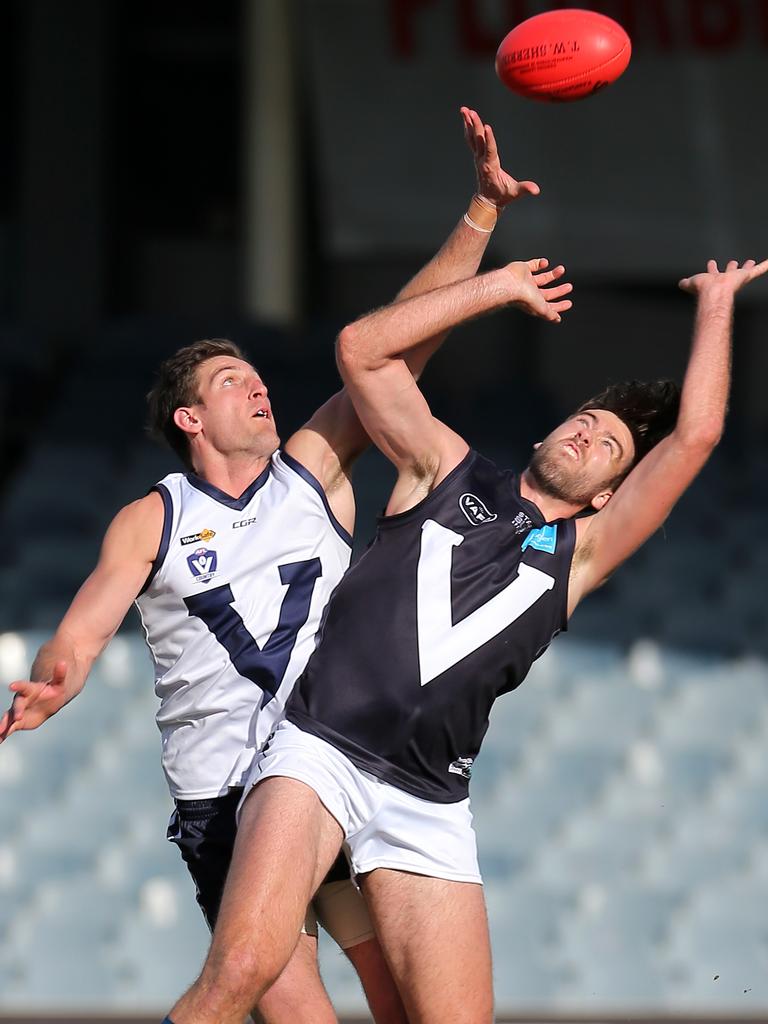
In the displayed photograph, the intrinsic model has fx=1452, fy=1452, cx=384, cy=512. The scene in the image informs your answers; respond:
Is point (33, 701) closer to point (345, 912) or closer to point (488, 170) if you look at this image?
point (345, 912)

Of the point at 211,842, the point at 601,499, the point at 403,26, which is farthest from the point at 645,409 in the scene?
the point at 403,26

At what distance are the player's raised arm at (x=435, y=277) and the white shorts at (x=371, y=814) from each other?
721 mm

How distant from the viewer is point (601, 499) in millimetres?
3693

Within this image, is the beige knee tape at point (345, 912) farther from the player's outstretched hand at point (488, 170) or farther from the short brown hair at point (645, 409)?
the player's outstretched hand at point (488, 170)

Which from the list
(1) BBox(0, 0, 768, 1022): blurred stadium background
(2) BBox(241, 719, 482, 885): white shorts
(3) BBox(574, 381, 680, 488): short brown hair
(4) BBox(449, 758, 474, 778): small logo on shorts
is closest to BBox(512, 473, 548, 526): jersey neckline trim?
(3) BBox(574, 381, 680, 488): short brown hair

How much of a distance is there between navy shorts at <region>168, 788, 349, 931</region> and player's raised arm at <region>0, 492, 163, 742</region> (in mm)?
448

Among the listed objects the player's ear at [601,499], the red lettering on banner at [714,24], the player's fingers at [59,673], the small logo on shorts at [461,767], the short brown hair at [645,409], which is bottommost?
the small logo on shorts at [461,767]

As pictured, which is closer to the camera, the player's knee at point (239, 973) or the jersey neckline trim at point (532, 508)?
the player's knee at point (239, 973)

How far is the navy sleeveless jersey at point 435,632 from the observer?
134 inches

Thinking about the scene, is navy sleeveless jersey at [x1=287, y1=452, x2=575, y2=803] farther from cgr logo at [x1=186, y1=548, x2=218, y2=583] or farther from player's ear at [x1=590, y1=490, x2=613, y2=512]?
cgr logo at [x1=186, y1=548, x2=218, y2=583]

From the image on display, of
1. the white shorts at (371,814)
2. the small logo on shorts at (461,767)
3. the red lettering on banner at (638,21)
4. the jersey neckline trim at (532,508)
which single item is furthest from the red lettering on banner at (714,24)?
the white shorts at (371,814)

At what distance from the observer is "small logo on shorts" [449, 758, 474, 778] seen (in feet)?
11.5

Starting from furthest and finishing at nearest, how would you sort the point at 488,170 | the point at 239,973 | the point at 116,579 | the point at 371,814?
the point at 488,170 < the point at 116,579 < the point at 371,814 < the point at 239,973

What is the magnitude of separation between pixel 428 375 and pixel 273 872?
24.3 ft
